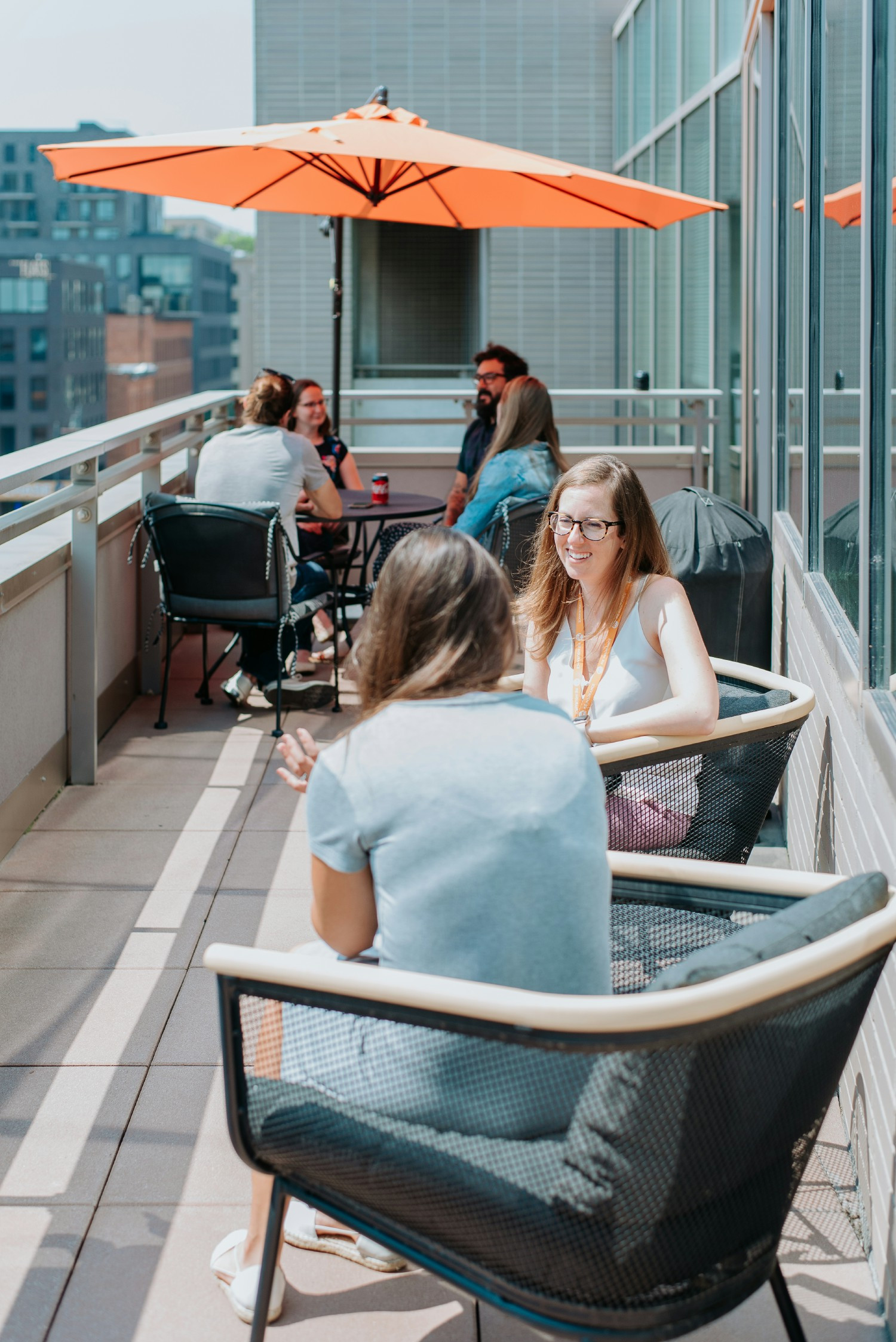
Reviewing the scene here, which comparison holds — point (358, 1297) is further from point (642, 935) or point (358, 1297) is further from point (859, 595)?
point (859, 595)

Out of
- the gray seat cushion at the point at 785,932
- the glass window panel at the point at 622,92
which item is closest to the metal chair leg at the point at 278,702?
the gray seat cushion at the point at 785,932

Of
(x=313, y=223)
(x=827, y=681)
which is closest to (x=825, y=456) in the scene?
(x=827, y=681)

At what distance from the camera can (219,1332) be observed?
1.92 m

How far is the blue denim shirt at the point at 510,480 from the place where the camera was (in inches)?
185

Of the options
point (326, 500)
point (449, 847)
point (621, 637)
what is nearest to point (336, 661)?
point (326, 500)

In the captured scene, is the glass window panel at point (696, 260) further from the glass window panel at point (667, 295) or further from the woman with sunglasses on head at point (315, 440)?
the woman with sunglasses on head at point (315, 440)

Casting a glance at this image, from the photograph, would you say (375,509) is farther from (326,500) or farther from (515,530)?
(515,530)

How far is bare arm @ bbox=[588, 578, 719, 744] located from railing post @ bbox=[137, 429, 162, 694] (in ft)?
11.0

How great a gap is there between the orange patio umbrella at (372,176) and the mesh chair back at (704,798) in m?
2.89

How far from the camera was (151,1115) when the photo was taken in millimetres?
2494

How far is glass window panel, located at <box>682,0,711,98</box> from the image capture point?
336 inches

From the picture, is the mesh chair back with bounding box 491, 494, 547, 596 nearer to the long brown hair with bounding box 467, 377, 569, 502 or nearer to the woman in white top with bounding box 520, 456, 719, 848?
the long brown hair with bounding box 467, 377, 569, 502

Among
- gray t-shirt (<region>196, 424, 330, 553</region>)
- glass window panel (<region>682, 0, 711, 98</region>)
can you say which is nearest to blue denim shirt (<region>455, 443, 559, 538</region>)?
gray t-shirt (<region>196, 424, 330, 553</region>)

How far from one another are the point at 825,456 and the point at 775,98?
85.2 inches
